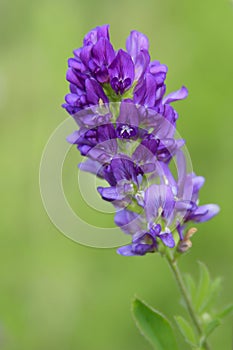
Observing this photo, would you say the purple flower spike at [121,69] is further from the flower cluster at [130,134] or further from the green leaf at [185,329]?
the green leaf at [185,329]

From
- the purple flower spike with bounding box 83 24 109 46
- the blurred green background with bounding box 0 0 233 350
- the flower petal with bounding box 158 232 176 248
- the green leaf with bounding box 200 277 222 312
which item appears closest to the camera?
the flower petal with bounding box 158 232 176 248

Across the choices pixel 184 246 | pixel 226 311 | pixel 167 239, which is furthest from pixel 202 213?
pixel 226 311

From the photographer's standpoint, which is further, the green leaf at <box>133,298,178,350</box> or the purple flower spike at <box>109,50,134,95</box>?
the green leaf at <box>133,298,178,350</box>

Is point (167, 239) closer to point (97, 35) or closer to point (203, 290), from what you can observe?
point (203, 290)

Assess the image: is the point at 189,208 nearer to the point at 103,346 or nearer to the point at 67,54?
the point at 103,346

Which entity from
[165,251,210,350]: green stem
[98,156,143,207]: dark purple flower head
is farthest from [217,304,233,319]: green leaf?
[98,156,143,207]: dark purple flower head

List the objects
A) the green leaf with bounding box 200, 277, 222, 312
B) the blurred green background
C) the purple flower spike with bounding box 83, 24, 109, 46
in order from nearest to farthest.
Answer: the purple flower spike with bounding box 83, 24, 109, 46
the green leaf with bounding box 200, 277, 222, 312
the blurred green background

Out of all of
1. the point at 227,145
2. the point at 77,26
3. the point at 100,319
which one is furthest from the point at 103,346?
the point at 77,26

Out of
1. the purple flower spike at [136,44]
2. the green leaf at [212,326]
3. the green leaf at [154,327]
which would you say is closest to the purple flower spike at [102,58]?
the purple flower spike at [136,44]

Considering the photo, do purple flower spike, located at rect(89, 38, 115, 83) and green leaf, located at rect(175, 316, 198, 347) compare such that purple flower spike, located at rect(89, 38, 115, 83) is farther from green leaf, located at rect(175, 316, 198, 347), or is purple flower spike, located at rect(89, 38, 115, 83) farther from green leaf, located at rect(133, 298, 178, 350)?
green leaf, located at rect(175, 316, 198, 347)
